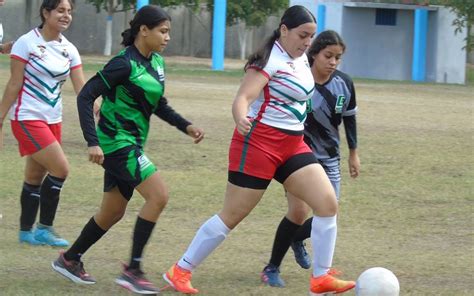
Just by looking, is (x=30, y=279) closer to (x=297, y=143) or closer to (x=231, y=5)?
(x=297, y=143)

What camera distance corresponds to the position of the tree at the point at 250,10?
4922cm

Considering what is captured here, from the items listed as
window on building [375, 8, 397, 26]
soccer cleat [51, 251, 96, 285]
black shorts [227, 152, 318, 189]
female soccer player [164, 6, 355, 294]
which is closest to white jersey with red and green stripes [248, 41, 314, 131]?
female soccer player [164, 6, 355, 294]

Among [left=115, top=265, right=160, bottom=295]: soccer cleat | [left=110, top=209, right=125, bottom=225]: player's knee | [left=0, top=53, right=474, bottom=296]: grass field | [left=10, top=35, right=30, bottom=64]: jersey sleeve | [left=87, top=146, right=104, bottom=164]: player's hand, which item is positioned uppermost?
[left=10, top=35, right=30, bottom=64]: jersey sleeve

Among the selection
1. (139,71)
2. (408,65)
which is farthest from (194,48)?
(139,71)

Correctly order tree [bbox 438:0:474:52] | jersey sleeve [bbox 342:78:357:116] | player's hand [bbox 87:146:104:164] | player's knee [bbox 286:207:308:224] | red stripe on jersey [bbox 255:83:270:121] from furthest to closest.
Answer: tree [bbox 438:0:474:52] → jersey sleeve [bbox 342:78:357:116] → player's knee [bbox 286:207:308:224] → red stripe on jersey [bbox 255:83:270:121] → player's hand [bbox 87:146:104:164]

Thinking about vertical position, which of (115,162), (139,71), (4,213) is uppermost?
(139,71)

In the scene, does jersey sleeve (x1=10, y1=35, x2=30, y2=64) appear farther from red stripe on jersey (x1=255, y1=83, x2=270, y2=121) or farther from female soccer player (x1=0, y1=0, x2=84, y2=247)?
red stripe on jersey (x1=255, y1=83, x2=270, y2=121)

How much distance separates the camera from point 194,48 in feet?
178

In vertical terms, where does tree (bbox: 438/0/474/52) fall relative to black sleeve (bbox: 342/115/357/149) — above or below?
above

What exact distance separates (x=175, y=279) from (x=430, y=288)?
1.65 meters

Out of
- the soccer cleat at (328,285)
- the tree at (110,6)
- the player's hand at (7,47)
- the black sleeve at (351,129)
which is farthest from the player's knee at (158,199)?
the tree at (110,6)

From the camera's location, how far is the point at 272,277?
22.2ft

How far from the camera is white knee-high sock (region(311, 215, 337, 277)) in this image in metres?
6.11

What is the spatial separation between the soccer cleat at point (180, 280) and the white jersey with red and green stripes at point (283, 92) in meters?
1.02
